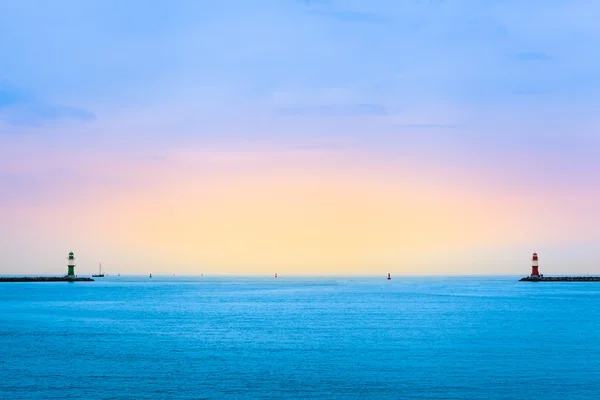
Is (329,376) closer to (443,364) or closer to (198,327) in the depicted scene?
(443,364)

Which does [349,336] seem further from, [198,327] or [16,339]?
[16,339]

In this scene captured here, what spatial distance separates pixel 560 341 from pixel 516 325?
16.6 metres

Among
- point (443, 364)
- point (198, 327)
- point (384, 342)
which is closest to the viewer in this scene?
point (443, 364)

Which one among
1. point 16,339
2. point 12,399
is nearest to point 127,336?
point 16,339

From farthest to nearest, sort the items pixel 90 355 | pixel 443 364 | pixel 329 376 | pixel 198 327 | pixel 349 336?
pixel 198 327 → pixel 349 336 → pixel 90 355 → pixel 443 364 → pixel 329 376

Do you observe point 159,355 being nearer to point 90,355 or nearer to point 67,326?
point 90,355

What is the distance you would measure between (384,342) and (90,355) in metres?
25.9

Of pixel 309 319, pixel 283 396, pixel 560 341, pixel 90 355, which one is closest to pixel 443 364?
pixel 283 396

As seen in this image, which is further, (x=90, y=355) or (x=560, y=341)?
(x=560, y=341)

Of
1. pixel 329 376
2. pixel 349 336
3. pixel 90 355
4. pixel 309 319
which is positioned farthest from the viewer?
pixel 309 319

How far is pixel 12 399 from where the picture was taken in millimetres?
36469

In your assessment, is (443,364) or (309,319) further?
(309,319)

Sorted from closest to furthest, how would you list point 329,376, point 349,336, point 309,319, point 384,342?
1. point 329,376
2. point 384,342
3. point 349,336
4. point 309,319

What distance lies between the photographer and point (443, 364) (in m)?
47.8
